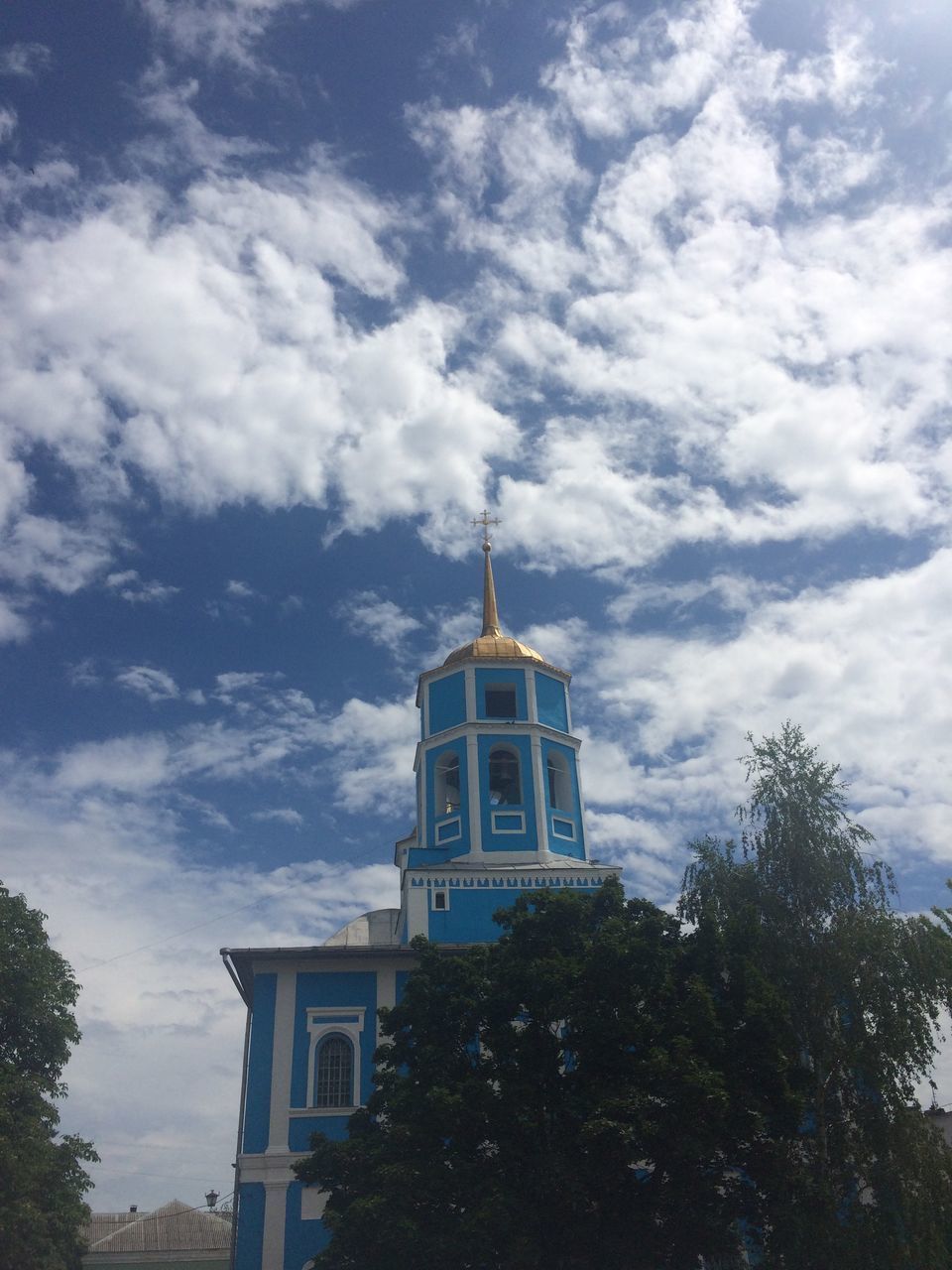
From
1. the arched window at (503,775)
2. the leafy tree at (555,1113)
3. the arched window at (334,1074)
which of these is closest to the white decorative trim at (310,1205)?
the arched window at (334,1074)

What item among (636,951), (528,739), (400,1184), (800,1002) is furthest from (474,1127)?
(528,739)

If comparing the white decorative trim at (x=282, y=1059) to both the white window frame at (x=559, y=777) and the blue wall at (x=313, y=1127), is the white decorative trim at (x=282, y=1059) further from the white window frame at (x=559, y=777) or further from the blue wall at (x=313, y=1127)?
the white window frame at (x=559, y=777)

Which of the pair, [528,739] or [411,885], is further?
[528,739]

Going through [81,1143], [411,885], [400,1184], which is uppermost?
[411,885]

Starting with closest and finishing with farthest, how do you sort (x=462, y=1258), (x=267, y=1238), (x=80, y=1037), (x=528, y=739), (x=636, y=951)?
(x=462, y=1258), (x=636, y=951), (x=267, y=1238), (x=80, y=1037), (x=528, y=739)

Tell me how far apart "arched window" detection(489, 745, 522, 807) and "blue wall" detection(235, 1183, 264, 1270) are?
372 inches

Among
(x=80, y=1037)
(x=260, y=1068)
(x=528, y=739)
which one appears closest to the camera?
(x=260, y=1068)

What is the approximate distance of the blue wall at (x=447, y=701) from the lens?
1001 inches

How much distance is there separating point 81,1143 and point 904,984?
16703mm

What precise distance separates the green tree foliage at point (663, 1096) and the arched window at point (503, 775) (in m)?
7.87

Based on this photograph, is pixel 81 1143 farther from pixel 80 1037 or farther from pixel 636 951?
pixel 636 951

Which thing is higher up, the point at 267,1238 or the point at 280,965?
the point at 280,965

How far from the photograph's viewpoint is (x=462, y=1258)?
44.5 feet

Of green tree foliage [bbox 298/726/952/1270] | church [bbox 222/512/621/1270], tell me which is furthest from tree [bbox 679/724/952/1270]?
church [bbox 222/512/621/1270]
